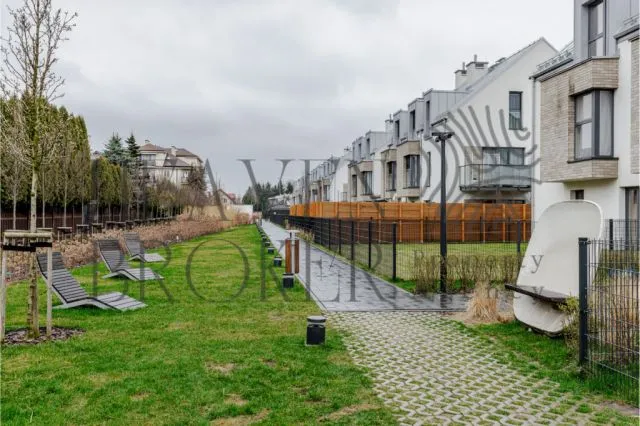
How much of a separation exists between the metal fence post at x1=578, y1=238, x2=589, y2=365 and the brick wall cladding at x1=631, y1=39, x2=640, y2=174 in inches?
491

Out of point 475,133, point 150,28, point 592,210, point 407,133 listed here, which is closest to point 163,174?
point 407,133

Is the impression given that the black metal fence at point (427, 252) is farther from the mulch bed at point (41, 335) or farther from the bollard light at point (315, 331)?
the mulch bed at point (41, 335)

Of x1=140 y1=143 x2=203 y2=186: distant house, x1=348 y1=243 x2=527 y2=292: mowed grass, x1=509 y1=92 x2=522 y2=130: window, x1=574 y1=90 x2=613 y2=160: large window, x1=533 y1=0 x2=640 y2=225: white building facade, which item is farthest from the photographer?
x1=140 y1=143 x2=203 y2=186: distant house

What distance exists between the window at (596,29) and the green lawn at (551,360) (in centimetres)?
1497

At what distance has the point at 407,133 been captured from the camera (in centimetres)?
3806

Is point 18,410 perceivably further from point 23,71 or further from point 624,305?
point 624,305

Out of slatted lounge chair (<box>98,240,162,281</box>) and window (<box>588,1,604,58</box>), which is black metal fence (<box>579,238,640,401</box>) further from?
window (<box>588,1,604,58</box>)

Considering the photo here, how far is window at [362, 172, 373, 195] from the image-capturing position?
46.5 metres

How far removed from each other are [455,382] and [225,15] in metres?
10.5

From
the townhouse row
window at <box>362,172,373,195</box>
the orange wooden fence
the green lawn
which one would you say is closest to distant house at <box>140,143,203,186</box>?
the townhouse row

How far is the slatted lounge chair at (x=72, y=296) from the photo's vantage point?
26.8 ft

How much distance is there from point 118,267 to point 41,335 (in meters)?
5.27

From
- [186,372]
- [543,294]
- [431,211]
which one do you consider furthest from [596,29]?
[186,372]

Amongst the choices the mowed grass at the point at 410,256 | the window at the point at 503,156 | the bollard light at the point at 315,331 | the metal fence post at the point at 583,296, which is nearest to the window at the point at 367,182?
the window at the point at 503,156
